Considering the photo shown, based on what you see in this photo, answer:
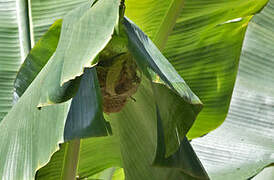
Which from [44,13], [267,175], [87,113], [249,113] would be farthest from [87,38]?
[267,175]

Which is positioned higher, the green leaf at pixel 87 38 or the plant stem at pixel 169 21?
the green leaf at pixel 87 38

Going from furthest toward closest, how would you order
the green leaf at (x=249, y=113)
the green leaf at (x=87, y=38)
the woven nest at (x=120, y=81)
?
the green leaf at (x=249, y=113), the woven nest at (x=120, y=81), the green leaf at (x=87, y=38)

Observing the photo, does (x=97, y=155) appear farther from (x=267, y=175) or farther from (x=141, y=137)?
(x=267, y=175)

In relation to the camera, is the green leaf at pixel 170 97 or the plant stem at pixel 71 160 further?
the plant stem at pixel 71 160

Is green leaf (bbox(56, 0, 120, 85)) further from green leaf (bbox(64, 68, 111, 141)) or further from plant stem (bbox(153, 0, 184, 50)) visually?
plant stem (bbox(153, 0, 184, 50))

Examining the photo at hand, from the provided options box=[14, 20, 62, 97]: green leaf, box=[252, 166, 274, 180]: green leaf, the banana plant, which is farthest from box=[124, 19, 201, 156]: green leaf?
box=[252, 166, 274, 180]: green leaf

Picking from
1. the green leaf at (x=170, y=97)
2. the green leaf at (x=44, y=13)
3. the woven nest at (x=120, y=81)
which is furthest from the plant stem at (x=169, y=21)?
the green leaf at (x=170, y=97)

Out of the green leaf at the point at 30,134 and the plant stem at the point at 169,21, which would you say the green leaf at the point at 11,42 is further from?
the green leaf at the point at 30,134
